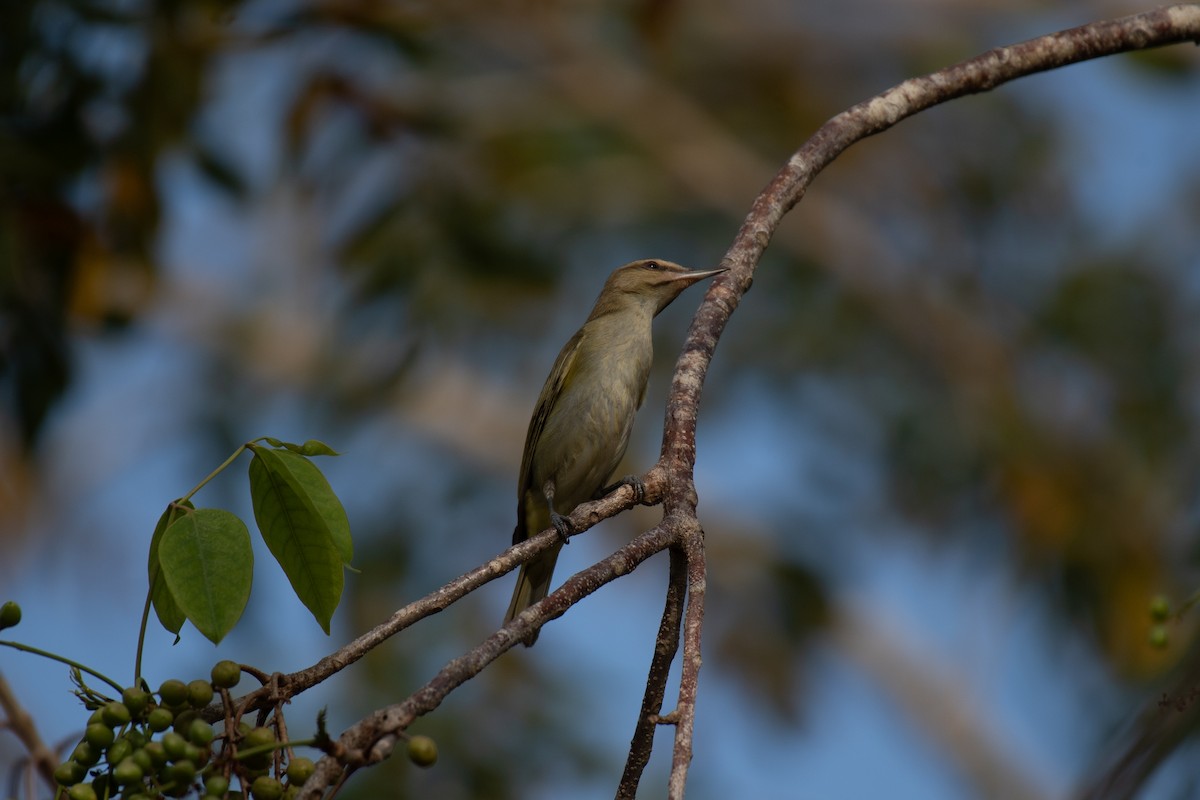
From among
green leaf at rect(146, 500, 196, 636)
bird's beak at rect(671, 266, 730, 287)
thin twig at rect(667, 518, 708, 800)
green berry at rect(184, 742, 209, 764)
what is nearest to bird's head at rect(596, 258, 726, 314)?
bird's beak at rect(671, 266, 730, 287)

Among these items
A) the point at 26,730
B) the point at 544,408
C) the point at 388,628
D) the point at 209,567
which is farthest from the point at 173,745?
the point at 544,408

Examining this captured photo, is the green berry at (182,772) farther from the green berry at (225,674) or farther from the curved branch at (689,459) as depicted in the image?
the curved branch at (689,459)

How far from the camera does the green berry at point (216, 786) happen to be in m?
2.35

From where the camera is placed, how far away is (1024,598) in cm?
1400

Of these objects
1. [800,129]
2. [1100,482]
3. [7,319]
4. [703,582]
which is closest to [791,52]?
[800,129]

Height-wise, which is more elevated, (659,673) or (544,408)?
(544,408)

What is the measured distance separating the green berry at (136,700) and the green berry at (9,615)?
1.54ft

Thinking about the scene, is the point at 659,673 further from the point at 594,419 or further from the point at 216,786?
the point at 594,419

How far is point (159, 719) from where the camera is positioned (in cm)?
251

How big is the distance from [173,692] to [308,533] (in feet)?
1.39

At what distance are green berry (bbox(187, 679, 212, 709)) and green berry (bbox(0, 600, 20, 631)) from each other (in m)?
0.58

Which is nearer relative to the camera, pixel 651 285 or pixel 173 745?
pixel 173 745

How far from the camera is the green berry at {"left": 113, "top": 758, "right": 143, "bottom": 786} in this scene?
239 centimetres

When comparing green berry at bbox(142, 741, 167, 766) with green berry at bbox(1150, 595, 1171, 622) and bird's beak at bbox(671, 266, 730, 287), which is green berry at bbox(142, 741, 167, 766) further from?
bird's beak at bbox(671, 266, 730, 287)
